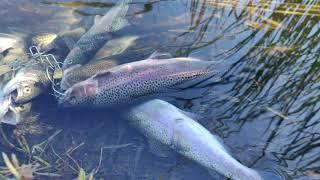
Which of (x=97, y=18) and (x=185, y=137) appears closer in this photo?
(x=185, y=137)

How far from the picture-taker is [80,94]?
408 cm

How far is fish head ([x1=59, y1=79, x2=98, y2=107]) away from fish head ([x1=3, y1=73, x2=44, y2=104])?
1.13 feet

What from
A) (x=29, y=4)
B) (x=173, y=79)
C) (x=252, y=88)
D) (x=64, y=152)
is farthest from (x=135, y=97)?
(x=29, y=4)

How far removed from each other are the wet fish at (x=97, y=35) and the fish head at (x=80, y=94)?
522 millimetres

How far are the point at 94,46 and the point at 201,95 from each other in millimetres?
1310

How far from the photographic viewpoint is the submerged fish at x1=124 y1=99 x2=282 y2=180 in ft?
11.4

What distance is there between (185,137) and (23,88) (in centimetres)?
165

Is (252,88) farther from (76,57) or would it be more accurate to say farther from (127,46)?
(76,57)

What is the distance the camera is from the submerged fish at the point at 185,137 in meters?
3.47

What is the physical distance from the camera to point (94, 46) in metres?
4.71

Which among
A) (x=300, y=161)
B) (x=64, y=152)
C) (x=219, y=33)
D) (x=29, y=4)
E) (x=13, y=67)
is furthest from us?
(x=29, y=4)

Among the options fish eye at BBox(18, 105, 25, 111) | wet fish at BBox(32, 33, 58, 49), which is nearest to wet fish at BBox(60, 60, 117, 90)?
fish eye at BBox(18, 105, 25, 111)

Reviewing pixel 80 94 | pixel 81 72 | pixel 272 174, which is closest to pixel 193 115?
pixel 272 174

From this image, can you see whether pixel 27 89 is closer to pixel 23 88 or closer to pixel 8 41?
pixel 23 88
